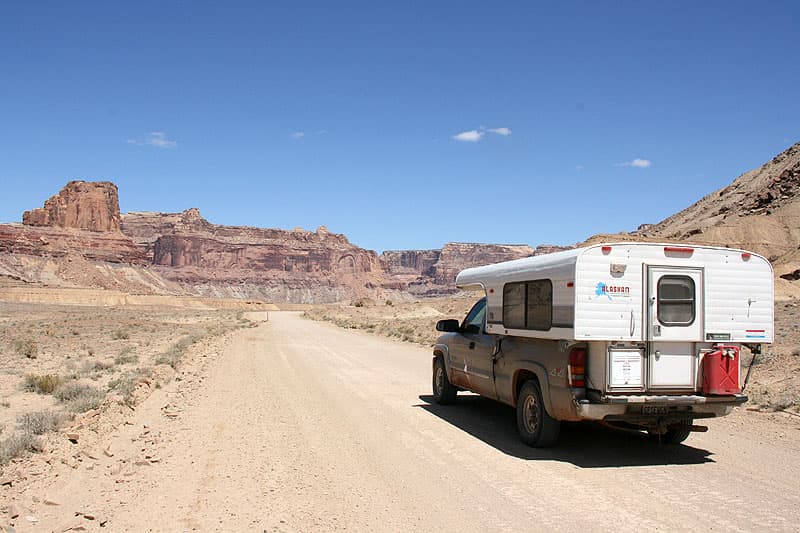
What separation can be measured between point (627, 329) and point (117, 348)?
23.0m

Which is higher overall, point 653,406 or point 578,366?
point 578,366

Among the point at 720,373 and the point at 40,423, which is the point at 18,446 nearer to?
the point at 40,423

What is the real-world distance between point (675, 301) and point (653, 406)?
1245 mm

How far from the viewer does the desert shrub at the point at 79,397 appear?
427 inches

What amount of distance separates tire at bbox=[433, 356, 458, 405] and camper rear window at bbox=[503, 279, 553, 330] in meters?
Answer: 2.75

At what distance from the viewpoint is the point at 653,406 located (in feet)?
23.7

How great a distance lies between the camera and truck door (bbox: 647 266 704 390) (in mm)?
7309

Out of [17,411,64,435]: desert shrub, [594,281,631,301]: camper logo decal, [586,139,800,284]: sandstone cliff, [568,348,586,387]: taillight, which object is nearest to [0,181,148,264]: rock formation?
[586,139,800,284]: sandstone cliff

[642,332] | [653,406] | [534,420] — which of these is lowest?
[534,420]

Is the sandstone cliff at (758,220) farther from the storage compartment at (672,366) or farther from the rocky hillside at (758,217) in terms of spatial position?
the storage compartment at (672,366)

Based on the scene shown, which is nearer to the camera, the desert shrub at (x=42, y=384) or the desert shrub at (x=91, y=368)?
the desert shrub at (x=42, y=384)

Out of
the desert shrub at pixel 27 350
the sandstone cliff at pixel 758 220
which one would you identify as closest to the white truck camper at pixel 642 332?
the desert shrub at pixel 27 350

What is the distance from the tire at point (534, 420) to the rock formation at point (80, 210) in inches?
7081

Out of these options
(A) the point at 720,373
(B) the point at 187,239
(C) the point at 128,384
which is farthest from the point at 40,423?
(B) the point at 187,239
